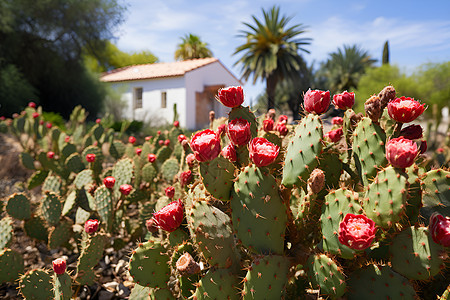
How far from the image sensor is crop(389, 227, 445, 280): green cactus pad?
1.33 meters

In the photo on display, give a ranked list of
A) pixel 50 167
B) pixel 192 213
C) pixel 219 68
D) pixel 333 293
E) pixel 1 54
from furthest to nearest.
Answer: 1. pixel 219 68
2. pixel 1 54
3. pixel 50 167
4. pixel 192 213
5. pixel 333 293

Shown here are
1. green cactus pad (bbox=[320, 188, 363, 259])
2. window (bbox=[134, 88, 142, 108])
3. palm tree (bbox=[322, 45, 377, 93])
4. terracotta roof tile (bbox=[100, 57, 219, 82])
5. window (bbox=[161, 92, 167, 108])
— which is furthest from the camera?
palm tree (bbox=[322, 45, 377, 93])

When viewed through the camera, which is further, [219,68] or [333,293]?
[219,68]

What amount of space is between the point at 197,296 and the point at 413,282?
39.7 inches

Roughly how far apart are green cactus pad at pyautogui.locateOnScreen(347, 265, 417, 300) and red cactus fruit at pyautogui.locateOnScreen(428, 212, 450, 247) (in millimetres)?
247

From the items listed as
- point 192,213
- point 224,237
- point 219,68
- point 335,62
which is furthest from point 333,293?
point 335,62

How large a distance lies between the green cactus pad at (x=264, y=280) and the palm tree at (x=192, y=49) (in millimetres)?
33692

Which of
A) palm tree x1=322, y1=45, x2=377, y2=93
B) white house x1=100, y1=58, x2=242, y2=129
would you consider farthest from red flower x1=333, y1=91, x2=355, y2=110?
palm tree x1=322, y1=45, x2=377, y2=93

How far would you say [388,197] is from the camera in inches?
52.7

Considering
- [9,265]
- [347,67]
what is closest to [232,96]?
[9,265]

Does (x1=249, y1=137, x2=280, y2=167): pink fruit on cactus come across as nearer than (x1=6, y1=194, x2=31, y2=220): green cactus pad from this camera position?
Yes

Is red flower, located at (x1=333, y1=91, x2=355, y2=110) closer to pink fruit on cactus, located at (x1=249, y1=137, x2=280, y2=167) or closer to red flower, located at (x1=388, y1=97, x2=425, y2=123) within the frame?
red flower, located at (x1=388, y1=97, x2=425, y2=123)

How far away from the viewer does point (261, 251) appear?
59.9 inches

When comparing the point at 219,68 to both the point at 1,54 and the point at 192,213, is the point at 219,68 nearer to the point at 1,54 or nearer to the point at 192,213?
the point at 1,54
